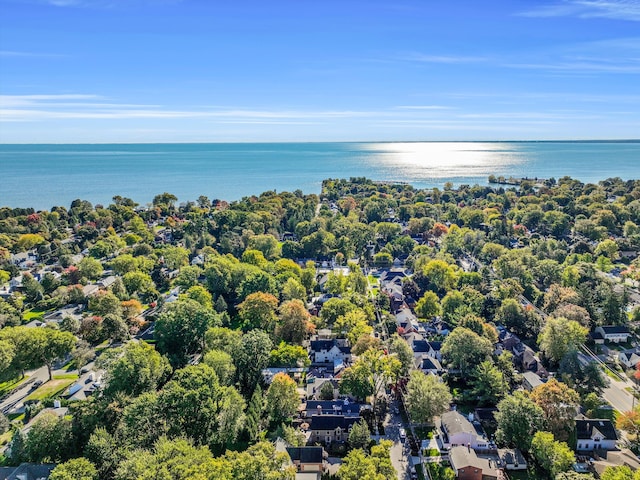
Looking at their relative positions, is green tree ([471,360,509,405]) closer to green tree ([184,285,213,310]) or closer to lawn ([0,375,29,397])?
green tree ([184,285,213,310])

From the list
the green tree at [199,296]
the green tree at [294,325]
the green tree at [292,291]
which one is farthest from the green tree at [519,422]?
the green tree at [199,296]

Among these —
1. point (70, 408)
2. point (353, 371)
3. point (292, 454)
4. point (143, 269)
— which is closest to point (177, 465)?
point (292, 454)

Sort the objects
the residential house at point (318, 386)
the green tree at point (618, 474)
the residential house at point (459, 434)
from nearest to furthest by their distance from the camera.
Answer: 1. the green tree at point (618, 474)
2. the residential house at point (459, 434)
3. the residential house at point (318, 386)

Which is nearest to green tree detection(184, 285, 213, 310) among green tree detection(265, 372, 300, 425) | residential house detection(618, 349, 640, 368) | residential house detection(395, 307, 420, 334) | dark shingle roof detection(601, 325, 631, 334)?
green tree detection(265, 372, 300, 425)

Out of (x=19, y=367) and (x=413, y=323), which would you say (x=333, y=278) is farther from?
(x=19, y=367)

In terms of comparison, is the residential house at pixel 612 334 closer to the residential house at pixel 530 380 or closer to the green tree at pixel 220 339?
the residential house at pixel 530 380

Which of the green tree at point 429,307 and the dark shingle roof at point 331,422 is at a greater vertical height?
the green tree at point 429,307
